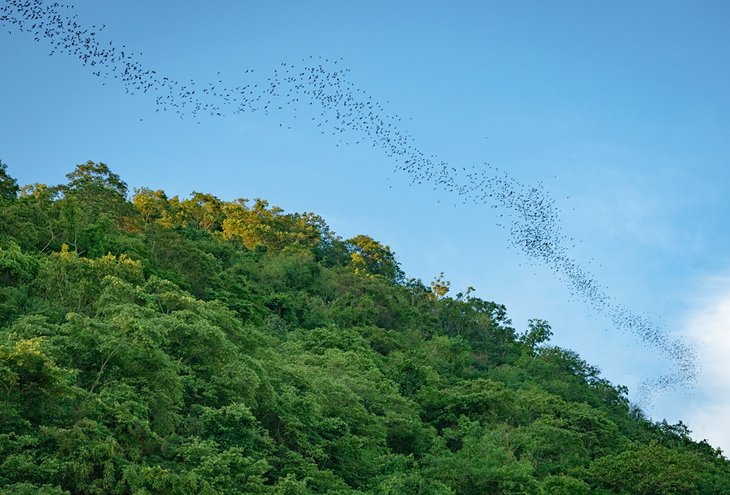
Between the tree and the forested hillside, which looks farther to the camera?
the tree

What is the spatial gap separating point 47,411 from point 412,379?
1821 cm

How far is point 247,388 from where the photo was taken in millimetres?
17734

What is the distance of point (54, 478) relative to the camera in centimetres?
1255

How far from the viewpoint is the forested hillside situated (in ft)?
44.2

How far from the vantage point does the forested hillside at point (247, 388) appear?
44.2 feet

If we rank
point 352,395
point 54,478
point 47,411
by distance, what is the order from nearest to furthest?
point 54,478 < point 47,411 < point 352,395

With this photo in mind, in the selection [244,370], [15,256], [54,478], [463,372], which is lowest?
[54,478]

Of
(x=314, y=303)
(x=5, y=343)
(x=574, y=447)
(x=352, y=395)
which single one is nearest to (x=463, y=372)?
(x=314, y=303)

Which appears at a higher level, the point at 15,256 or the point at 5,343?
the point at 15,256

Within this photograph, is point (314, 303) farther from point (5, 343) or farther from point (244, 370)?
point (5, 343)

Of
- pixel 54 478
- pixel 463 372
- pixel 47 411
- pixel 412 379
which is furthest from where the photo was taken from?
pixel 463 372

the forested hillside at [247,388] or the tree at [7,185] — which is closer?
the forested hillside at [247,388]

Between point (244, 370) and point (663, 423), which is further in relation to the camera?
point (663, 423)

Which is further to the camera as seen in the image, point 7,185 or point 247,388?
point 7,185
